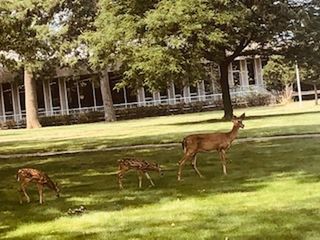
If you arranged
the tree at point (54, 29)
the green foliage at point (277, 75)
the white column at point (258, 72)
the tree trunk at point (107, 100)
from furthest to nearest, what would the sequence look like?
the white column at point (258, 72) → the green foliage at point (277, 75) → the tree trunk at point (107, 100) → the tree at point (54, 29)

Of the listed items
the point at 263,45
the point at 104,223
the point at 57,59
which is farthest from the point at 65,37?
the point at 104,223

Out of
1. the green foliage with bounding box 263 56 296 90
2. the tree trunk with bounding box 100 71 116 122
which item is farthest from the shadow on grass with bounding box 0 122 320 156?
the green foliage with bounding box 263 56 296 90

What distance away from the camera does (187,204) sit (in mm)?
10523

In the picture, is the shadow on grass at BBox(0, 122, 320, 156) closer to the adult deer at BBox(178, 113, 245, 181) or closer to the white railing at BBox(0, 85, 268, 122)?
the adult deer at BBox(178, 113, 245, 181)

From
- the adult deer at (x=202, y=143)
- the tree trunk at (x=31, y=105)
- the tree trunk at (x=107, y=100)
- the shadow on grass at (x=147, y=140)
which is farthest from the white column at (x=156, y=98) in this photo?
the adult deer at (x=202, y=143)

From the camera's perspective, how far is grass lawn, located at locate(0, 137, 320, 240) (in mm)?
8688

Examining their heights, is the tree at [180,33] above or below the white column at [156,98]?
above

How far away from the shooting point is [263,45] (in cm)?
3491

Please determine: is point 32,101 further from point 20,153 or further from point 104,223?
point 104,223

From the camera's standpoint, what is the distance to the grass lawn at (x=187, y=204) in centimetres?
869

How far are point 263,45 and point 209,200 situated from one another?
25.0 m

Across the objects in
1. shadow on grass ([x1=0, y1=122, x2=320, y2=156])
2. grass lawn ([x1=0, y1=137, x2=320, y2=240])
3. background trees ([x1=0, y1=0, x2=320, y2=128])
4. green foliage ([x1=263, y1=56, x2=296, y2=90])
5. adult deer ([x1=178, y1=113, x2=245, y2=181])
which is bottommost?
grass lawn ([x1=0, y1=137, x2=320, y2=240])

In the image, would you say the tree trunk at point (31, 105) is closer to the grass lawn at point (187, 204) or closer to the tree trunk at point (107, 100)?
the tree trunk at point (107, 100)

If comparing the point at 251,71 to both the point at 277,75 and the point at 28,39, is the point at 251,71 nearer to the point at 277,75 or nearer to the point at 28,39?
the point at 277,75
